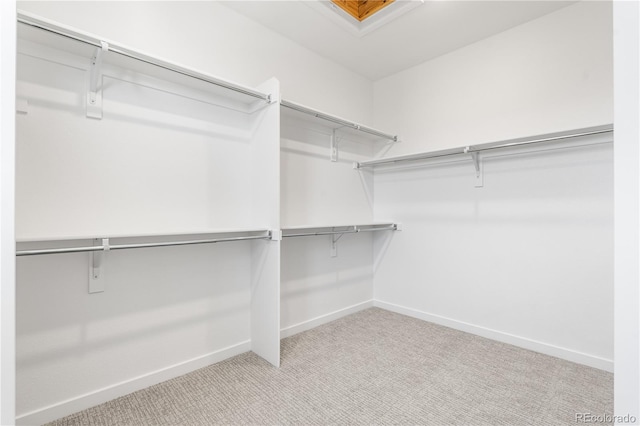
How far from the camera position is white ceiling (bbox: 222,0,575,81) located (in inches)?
82.7

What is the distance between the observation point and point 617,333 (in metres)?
0.59

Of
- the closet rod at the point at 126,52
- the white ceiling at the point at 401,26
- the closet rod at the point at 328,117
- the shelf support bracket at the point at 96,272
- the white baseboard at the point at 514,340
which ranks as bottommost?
the white baseboard at the point at 514,340

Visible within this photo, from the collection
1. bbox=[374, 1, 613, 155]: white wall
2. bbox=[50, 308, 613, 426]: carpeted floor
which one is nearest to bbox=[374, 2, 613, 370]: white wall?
bbox=[374, 1, 613, 155]: white wall

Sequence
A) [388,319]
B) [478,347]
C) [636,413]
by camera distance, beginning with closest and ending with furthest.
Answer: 1. [636,413]
2. [478,347]
3. [388,319]

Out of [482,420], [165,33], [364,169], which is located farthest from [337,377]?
[165,33]

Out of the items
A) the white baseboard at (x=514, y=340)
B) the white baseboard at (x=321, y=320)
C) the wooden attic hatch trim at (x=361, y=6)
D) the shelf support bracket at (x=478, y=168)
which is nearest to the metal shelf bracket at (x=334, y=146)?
the wooden attic hatch trim at (x=361, y=6)

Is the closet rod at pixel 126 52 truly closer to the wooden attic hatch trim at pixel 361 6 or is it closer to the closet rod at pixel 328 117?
the closet rod at pixel 328 117

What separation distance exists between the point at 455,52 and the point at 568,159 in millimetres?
1291

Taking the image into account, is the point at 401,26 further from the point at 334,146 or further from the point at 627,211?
the point at 627,211

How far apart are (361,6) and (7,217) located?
2.49 m

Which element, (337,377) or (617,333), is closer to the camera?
(617,333)

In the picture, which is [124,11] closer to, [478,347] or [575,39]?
[575,39]

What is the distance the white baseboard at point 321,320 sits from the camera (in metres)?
2.47

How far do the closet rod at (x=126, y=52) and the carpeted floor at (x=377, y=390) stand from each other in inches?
69.7
